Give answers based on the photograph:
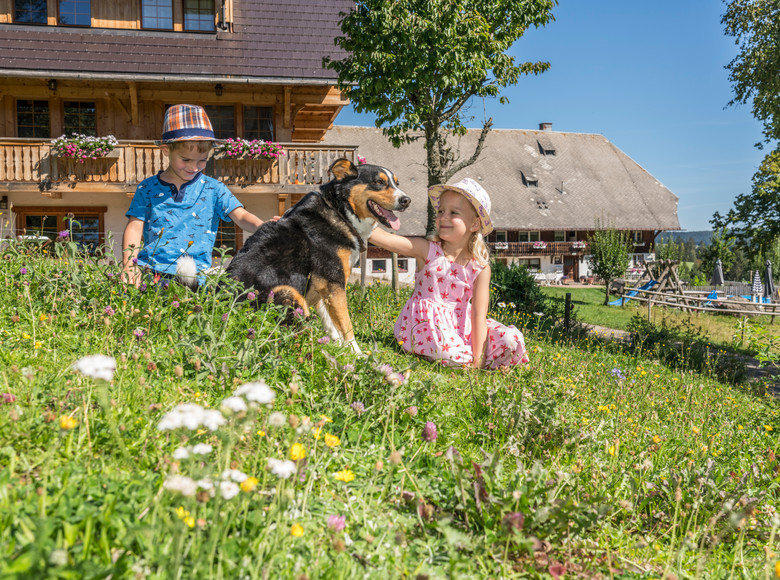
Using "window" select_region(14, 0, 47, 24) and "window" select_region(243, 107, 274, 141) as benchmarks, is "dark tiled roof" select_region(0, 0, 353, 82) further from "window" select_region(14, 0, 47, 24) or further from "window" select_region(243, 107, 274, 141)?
"window" select_region(243, 107, 274, 141)

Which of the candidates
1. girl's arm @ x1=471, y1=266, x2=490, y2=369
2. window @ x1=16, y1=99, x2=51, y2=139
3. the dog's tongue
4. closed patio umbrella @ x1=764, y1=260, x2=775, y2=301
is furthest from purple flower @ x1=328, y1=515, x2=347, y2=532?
closed patio umbrella @ x1=764, y1=260, x2=775, y2=301

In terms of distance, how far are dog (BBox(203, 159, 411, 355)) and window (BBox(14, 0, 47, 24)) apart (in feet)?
53.4

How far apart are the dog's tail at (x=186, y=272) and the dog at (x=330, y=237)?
0.91 ft

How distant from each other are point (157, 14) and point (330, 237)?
51.8ft

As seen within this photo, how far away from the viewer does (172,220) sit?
430 cm

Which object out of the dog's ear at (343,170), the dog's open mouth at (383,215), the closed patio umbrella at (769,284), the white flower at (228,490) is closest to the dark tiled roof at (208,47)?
the dog's ear at (343,170)

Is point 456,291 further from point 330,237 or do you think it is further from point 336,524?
point 336,524

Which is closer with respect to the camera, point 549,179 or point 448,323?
point 448,323

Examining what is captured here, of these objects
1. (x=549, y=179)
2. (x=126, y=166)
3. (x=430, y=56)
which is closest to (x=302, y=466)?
(x=430, y=56)

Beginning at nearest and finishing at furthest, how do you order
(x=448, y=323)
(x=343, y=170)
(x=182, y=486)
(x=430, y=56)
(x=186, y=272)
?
(x=182, y=486) → (x=186, y=272) → (x=343, y=170) → (x=448, y=323) → (x=430, y=56)

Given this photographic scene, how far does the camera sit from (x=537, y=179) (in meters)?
42.5

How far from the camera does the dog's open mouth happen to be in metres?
4.37

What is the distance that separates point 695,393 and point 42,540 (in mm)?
5945

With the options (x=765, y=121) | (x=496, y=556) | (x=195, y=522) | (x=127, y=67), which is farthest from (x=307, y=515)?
(x=765, y=121)
